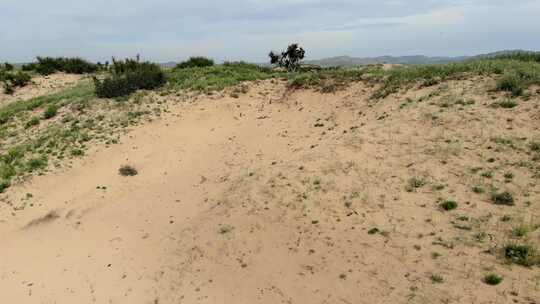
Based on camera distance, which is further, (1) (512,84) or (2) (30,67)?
(2) (30,67)

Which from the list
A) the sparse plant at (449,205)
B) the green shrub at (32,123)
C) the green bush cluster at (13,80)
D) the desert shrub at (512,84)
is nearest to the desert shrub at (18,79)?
the green bush cluster at (13,80)

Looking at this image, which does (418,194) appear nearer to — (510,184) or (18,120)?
(510,184)

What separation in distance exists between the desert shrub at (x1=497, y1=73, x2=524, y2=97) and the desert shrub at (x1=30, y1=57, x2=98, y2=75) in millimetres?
23600

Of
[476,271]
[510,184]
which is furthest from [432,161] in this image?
[476,271]

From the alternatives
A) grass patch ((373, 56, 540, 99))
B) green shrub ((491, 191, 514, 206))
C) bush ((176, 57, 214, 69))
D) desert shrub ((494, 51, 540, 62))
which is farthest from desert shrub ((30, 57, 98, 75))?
green shrub ((491, 191, 514, 206))

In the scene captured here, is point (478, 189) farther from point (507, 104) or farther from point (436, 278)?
point (507, 104)

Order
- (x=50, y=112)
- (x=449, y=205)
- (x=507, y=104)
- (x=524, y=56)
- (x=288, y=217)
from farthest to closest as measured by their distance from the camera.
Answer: (x=50, y=112) < (x=524, y=56) < (x=507, y=104) < (x=288, y=217) < (x=449, y=205)

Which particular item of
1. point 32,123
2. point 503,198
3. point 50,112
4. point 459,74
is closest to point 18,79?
point 50,112

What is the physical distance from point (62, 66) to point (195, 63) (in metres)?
10.1

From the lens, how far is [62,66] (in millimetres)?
26547

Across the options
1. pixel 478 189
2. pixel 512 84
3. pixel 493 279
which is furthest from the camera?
pixel 512 84

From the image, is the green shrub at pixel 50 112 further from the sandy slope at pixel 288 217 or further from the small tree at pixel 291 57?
the small tree at pixel 291 57

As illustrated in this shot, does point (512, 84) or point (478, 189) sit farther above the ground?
point (512, 84)

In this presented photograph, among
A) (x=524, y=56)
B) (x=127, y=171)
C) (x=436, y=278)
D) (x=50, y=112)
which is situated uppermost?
(x=524, y=56)
